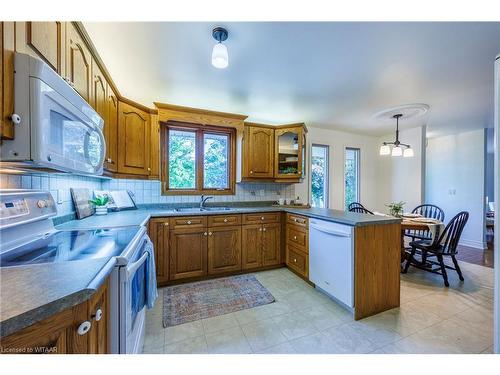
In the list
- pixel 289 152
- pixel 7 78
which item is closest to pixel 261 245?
pixel 289 152

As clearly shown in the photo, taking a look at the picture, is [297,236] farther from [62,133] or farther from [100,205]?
[62,133]

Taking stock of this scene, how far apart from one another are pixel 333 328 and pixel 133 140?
2804 mm

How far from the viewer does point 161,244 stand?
7.92 feet

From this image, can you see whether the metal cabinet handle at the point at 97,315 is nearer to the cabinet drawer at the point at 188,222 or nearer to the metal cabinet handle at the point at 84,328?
the metal cabinet handle at the point at 84,328

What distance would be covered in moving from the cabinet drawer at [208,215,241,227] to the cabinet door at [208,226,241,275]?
0.05 m

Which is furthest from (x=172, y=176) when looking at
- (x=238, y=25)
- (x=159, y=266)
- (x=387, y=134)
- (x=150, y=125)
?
(x=387, y=134)

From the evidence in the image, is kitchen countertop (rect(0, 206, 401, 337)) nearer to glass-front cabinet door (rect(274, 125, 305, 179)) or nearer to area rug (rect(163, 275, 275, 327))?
area rug (rect(163, 275, 275, 327))

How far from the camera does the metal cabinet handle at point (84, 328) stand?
25.4 inches

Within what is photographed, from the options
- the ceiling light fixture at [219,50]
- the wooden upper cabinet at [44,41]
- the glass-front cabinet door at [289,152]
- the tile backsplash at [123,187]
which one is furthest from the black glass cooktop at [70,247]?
the glass-front cabinet door at [289,152]

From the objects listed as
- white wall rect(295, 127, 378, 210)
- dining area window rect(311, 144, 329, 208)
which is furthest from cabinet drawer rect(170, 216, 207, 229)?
dining area window rect(311, 144, 329, 208)

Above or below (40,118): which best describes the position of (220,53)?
above

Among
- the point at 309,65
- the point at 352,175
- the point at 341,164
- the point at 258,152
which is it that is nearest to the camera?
the point at 309,65
